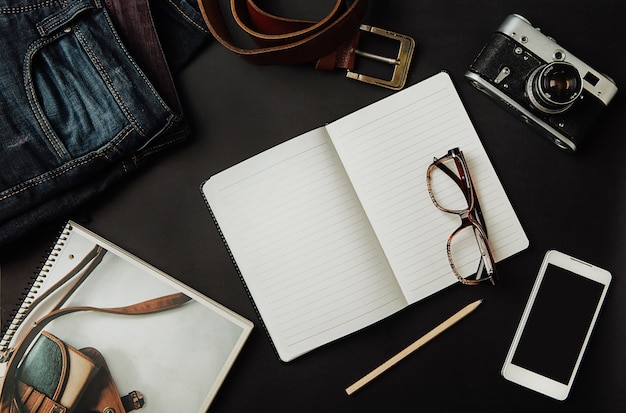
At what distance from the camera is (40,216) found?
2.30 feet

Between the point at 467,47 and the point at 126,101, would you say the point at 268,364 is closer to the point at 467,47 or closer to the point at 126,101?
the point at 126,101

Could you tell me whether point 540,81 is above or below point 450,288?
above

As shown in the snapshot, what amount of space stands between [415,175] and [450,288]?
0.56ft

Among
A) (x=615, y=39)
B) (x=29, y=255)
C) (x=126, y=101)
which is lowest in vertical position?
(x=29, y=255)

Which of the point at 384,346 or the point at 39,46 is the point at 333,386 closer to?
the point at 384,346

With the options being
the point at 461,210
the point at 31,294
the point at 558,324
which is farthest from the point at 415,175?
→ the point at 31,294

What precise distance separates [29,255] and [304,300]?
0.40 m

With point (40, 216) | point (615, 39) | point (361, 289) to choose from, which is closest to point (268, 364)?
point (361, 289)

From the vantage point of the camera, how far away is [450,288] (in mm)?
742

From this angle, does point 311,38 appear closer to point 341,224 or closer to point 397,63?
point 397,63

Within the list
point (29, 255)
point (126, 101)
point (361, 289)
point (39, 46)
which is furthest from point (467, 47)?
point (29, 255)

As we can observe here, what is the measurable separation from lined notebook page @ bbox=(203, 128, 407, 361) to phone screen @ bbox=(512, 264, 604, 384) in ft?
0.63

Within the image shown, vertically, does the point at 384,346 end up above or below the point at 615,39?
below

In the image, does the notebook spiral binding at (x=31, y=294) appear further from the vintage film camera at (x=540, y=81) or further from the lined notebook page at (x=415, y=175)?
the vintage film camera at (x=540, y=81)
